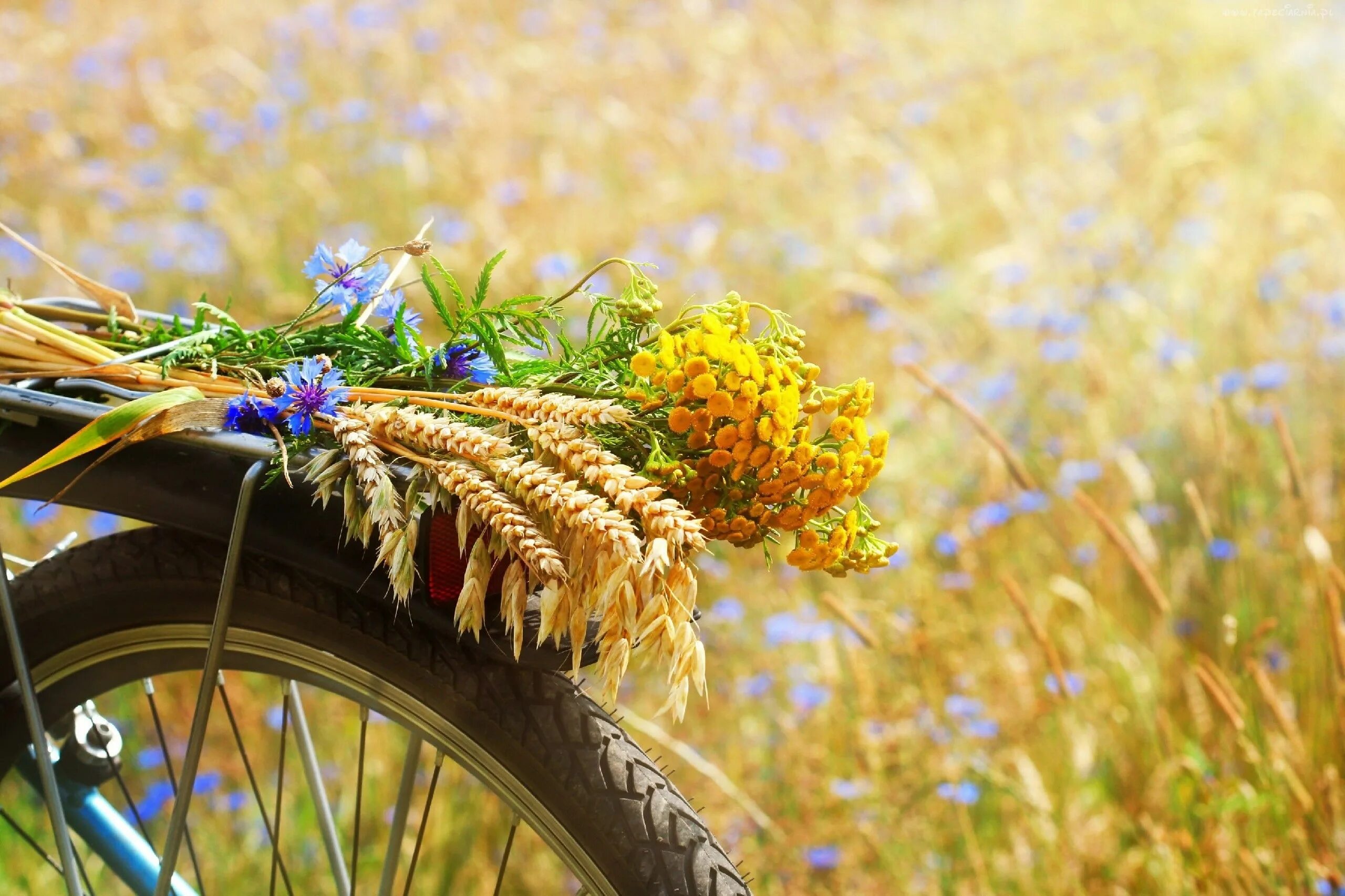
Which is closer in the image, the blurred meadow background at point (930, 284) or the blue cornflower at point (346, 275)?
the blue cornflower at point (346, 275)

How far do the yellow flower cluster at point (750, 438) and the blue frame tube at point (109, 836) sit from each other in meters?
0.95

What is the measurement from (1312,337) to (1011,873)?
2.13 meters

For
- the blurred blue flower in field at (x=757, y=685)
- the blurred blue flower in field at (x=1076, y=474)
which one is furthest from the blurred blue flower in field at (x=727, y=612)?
the blurred blue flower in field at (x=1076, y=474)

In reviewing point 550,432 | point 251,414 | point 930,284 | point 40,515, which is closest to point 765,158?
point 930,284

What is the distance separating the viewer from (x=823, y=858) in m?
2.38

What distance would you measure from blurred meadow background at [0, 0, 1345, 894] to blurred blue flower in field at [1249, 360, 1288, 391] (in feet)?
0.17

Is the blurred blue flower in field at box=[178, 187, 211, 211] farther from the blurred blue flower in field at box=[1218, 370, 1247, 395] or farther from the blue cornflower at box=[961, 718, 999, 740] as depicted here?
the blurred blue flower in field at box=[1218, 370, 1247, 395]

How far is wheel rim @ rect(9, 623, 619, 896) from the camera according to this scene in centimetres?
123

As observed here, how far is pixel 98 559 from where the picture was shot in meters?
1.40

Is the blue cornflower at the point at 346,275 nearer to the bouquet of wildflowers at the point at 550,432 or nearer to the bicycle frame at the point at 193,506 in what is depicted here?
the bouquet of wildflowers at the point at 550,432

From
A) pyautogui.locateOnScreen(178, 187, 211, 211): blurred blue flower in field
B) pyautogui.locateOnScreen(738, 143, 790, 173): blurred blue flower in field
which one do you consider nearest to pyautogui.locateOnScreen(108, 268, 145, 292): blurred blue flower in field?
pyautogui.locateOnScreen(178, 187, 211, 211): blurred blue flower in field

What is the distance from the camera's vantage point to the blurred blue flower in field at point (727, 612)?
2957mm

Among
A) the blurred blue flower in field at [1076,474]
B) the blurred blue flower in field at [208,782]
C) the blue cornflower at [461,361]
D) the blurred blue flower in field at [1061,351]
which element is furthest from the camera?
the blurred blue flower in field at [1061,351]

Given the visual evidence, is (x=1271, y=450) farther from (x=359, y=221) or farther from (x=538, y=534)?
(x=359, y=221)
